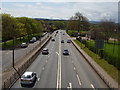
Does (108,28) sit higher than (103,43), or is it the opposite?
(108,28)

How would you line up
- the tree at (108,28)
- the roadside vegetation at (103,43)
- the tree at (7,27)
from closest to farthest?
the roadside vegetation at (103,43) → the tree at (7,27) → the tree at (108,28)

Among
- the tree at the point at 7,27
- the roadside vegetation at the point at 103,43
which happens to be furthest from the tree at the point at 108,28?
the tree at the point at 7,27

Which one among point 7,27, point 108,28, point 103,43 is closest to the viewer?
point 103,43

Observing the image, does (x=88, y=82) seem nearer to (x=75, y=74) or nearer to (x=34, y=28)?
(x=75, y=74)

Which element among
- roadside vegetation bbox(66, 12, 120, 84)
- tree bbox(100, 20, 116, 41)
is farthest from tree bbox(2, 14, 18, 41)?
tree bbox(100, 20, 116, 41)

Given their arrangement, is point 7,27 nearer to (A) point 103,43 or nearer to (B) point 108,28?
(A) point 103,43

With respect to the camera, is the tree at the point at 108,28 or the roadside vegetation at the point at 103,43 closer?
the roadside vegetation at the point at 103,43

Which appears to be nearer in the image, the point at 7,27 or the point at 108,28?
the point at 7,27

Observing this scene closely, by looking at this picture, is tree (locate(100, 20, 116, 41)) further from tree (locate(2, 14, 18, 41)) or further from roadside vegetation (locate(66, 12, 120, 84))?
tree (locate(2, 14, 18, 41))

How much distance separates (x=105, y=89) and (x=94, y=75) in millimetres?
6567

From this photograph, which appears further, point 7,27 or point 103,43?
point 7,27

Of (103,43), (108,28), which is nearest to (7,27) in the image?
(103,43)

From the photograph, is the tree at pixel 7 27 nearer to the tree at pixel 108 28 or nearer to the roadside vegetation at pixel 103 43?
the roadside vegetation at pixel 103 43

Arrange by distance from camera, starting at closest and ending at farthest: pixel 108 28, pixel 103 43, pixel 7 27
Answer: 1. pixel 103 43
2. pixel 7 27
3. pixel 108 28
